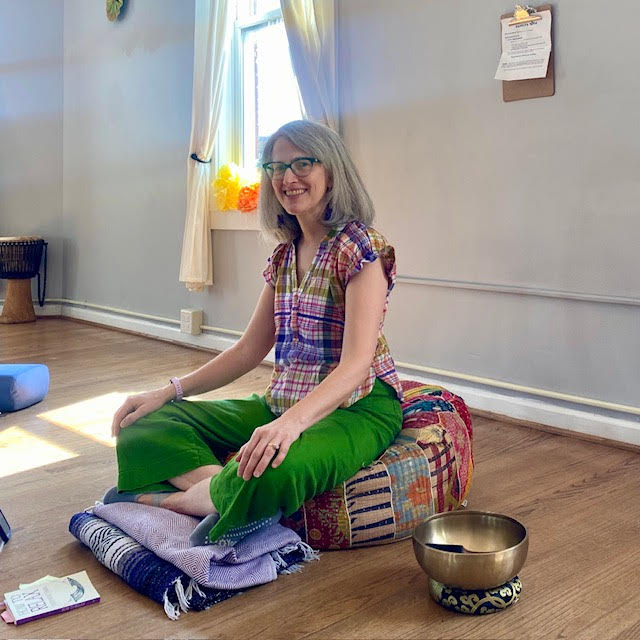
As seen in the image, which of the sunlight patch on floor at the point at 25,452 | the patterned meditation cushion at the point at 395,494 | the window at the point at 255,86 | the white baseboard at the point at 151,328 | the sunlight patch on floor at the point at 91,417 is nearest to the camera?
the patterned meditation cushion at the point at 395,494

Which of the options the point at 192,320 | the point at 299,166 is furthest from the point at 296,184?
the point at 192,320

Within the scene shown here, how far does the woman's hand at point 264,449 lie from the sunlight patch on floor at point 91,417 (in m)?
1.26

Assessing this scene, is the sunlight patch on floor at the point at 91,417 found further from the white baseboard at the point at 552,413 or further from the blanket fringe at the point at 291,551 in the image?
the white baseboard at the point at 552,413

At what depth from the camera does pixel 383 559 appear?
205 centimetres

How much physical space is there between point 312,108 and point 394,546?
2.41 metres

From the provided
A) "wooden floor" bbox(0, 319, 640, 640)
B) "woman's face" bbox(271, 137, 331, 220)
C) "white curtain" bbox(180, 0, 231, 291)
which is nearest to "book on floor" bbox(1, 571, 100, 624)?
"wooden floor" bbox(0, 319, 640, 640)

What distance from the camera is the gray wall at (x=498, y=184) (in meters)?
3.01

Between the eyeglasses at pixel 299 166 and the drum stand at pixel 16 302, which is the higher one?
the eyeglasses at pixel 299 166

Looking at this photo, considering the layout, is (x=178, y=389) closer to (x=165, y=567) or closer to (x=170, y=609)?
(x=165, y=567)

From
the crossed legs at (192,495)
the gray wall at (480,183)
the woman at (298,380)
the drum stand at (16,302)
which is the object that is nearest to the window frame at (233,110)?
the gray wall at (480,183)

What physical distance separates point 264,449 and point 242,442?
0.51 metres

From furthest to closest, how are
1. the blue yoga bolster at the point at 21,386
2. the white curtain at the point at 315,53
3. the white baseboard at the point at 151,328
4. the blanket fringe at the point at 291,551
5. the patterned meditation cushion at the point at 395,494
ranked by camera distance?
the white baseboard at the point at 151,328
the white curtain at the point at 315,53
the blue yoga bolster at the point at 21,386
the patterned meditation cushion at the point at 395,494
the blanket fringe at the point at 291,551

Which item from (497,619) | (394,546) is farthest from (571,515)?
(497,619)

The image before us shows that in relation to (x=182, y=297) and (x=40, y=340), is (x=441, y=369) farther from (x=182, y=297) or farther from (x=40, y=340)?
(x=40, y=340)
